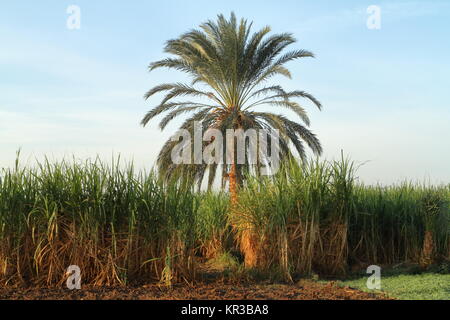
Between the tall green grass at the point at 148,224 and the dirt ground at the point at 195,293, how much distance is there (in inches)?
13.1

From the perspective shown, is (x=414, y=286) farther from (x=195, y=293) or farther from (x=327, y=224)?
(x=195, y=293)

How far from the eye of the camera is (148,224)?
7.75m

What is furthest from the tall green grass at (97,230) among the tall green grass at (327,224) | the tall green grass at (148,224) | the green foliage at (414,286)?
the green foliage at (414,286)

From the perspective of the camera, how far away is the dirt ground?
668 cm

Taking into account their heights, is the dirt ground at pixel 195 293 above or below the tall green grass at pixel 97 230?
below

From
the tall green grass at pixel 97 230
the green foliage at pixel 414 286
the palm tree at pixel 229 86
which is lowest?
the green foliage at pixel 414 286

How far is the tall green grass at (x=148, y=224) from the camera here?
759 cm

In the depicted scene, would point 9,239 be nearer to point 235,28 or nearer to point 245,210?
point 245,210

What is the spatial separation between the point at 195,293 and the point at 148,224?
146cm

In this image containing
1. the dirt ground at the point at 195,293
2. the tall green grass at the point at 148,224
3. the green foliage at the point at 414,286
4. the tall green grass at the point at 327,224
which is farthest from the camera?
the tall green grass at the point at 327,224

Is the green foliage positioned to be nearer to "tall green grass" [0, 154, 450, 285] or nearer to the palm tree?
"tall green grass" [0, 154, 450, 285]

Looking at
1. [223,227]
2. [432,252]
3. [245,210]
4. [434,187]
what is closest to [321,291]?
[245,210]

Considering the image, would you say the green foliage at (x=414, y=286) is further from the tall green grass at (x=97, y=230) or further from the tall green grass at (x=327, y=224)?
the tall green grass at (x=97, y=230)

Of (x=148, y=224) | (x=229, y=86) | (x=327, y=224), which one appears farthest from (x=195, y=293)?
(x=229, y=86)
